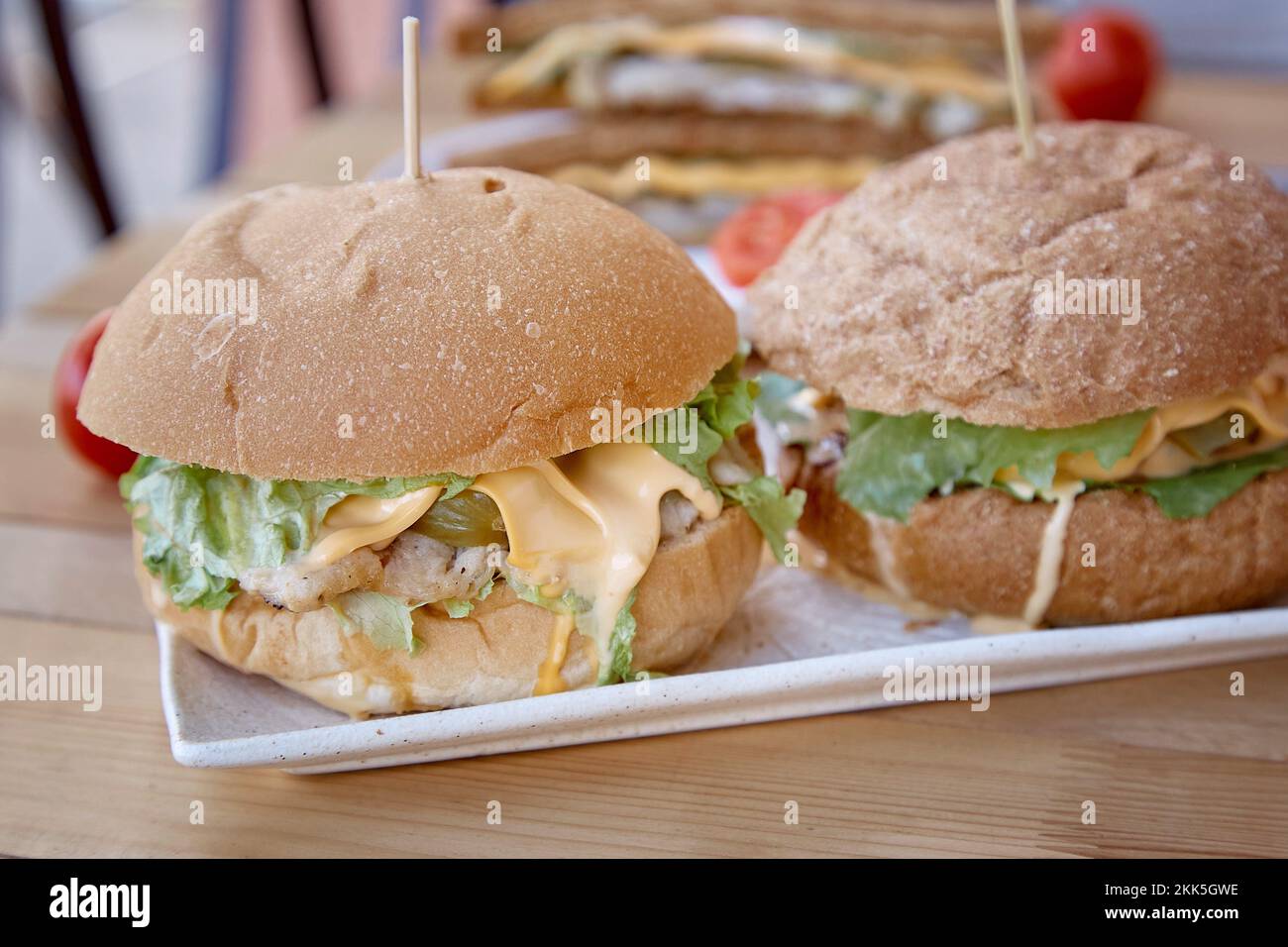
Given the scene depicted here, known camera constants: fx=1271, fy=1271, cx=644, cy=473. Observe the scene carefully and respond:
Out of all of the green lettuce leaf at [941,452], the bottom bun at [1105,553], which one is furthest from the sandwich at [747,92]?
the bottom bun at [1105,553]

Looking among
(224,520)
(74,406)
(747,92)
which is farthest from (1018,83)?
(747,92)

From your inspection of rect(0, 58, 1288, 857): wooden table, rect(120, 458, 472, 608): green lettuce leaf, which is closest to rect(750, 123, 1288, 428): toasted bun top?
rect(0, 58, 1288, 857): wooden table

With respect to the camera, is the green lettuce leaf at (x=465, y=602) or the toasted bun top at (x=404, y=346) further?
the green lettuce leaf at (x=465, y=602)

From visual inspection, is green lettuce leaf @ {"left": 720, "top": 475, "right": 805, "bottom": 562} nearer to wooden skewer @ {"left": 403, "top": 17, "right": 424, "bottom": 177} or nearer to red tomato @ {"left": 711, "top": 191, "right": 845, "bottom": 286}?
wooden skewer @ {"left": 403, "top": 17, "right": 424, "bottom": 177}

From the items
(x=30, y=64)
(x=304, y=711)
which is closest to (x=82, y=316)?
(x=304, y=711)

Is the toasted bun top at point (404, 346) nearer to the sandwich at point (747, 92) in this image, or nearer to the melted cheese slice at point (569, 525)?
the melted cheese slice at point (569, 525)
